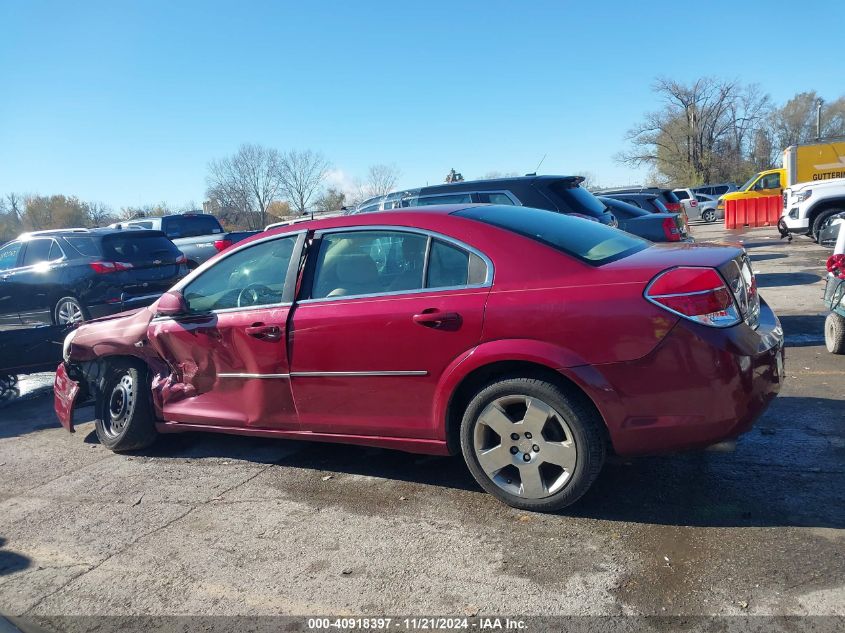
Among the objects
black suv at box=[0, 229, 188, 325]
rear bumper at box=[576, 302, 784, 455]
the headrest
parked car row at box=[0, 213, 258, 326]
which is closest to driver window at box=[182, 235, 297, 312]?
the headrest

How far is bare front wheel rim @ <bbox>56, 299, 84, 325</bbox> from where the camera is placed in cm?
989

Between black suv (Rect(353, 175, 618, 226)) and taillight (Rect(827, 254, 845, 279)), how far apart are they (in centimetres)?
267

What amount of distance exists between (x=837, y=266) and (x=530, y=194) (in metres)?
3.44

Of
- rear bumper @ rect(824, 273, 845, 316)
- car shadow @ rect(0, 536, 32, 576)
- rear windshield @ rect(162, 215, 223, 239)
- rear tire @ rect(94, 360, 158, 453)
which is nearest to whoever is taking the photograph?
car shadow @ rect(0, 536, 32, 576)

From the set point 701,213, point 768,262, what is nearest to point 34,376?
point 768,262

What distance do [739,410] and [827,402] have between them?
2.19 meters

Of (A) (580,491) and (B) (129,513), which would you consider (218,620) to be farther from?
(A) (580,491)

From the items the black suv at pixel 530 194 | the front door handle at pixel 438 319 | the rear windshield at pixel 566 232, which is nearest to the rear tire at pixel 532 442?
the front door handle at pixel 438 319

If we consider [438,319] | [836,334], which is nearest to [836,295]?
[836,334]

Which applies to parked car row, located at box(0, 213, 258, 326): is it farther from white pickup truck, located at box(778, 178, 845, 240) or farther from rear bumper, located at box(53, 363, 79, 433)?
white pickup truck, located at box(778, 178, 845, 240)

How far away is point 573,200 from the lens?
8.19 meters

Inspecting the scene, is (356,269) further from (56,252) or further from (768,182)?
(768,182)

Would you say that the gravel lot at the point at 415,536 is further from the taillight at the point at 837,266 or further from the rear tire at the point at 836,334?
the taillight at the point at 837,266

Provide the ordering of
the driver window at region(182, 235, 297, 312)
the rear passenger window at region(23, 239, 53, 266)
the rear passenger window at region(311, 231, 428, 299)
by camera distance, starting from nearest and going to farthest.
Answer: the rear passenger window at region(311, 231, 428, 299), the driver window at region(182, 235, 297, 312), the rear passenger window at region(23, 239, 53, 266)
